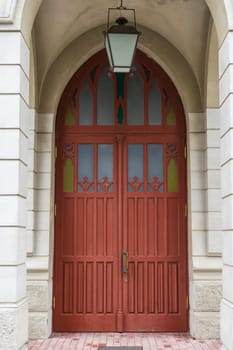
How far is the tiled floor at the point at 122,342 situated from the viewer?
6.29 meters

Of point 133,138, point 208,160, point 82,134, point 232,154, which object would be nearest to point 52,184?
point 82,134

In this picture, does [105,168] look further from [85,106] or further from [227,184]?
[227,184]

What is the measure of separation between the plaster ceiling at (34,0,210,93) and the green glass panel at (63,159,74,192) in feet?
4.51

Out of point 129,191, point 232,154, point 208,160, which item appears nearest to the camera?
point 232,154

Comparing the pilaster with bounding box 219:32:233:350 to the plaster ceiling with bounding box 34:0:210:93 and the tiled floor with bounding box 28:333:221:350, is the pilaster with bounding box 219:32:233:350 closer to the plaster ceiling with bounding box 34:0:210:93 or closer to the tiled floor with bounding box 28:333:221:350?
the tiled floor with bounding box 28:333:221:350

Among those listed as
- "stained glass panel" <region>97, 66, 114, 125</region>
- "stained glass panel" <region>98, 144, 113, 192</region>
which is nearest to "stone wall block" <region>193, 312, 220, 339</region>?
"stained glass panel" <region>98, 144, 113, 192</region>

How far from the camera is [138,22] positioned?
7.14m

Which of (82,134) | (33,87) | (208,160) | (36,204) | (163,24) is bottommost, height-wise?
(36,204)

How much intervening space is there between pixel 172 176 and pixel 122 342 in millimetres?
2583

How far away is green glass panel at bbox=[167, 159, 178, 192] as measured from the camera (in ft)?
24.1

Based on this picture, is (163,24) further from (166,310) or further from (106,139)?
(166,310)

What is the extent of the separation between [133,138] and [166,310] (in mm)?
2688

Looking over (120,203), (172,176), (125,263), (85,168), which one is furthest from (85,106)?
(125,263)

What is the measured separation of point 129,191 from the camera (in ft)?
23.9
